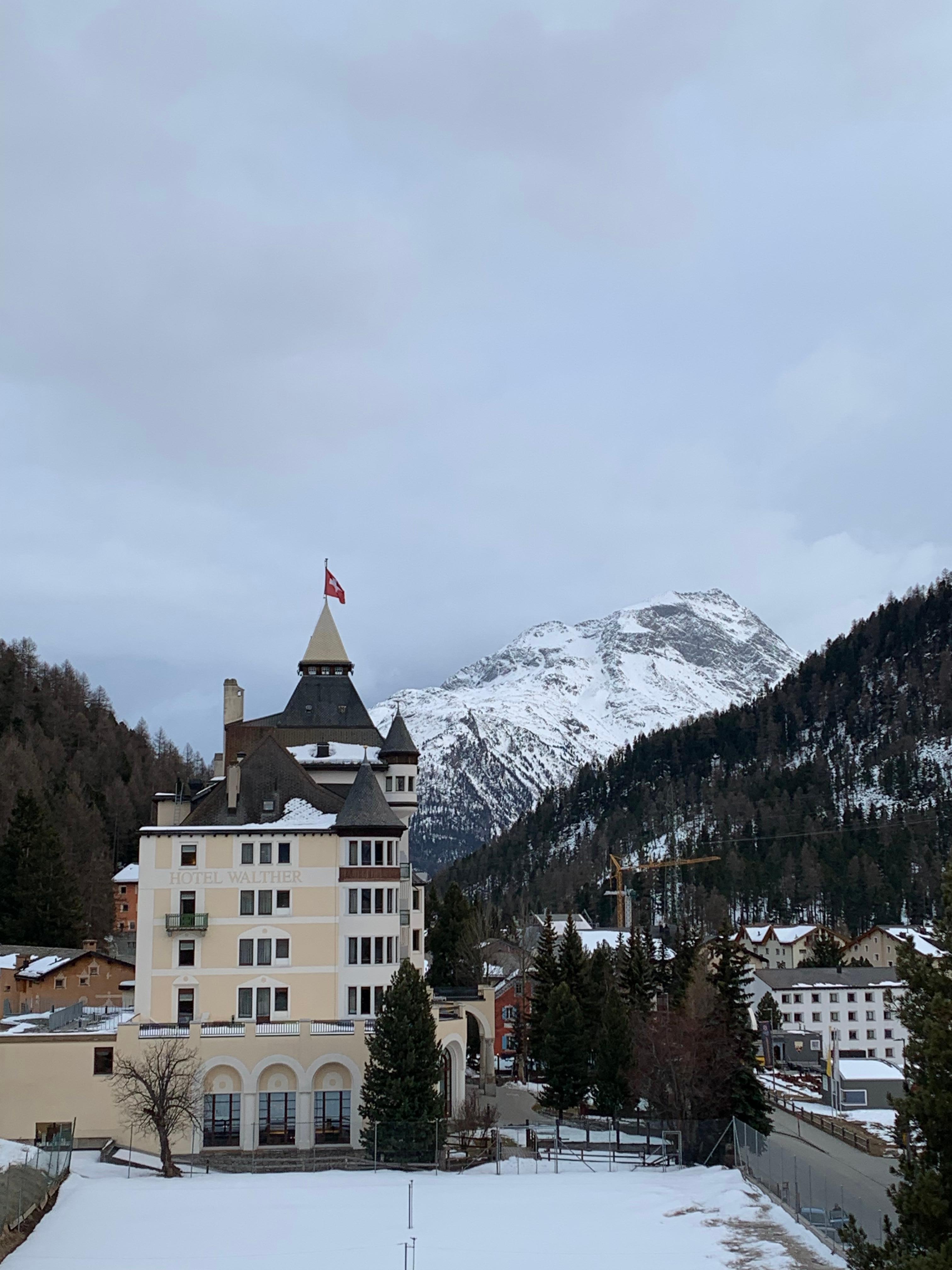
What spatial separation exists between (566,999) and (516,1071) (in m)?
25.9

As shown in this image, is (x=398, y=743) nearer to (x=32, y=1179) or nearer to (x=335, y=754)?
(x=335, y=754)

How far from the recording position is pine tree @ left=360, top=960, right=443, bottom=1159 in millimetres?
53906

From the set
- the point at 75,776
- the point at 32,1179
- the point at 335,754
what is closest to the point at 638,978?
the point at 335,754

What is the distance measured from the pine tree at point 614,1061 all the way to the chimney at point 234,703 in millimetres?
32260

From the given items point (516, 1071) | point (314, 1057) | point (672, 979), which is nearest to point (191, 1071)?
point (314, 1057)

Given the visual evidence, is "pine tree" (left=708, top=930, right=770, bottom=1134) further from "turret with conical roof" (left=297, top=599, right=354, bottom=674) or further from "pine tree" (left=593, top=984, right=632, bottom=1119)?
"turret with conical roof" (left=297, top=599, right=354, bottom=674)

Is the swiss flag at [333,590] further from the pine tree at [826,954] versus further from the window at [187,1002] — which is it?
the pine tree at [826,954]

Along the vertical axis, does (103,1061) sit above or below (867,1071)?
above

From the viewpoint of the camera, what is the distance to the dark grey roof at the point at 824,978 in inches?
5335

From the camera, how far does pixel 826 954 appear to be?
150 m

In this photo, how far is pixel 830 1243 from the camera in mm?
34781

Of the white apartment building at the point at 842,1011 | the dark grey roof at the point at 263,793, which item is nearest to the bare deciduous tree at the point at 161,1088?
the dark grey roof at the point at 263,793

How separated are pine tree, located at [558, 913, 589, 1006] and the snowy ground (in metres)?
27.4

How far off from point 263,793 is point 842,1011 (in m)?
91.9
